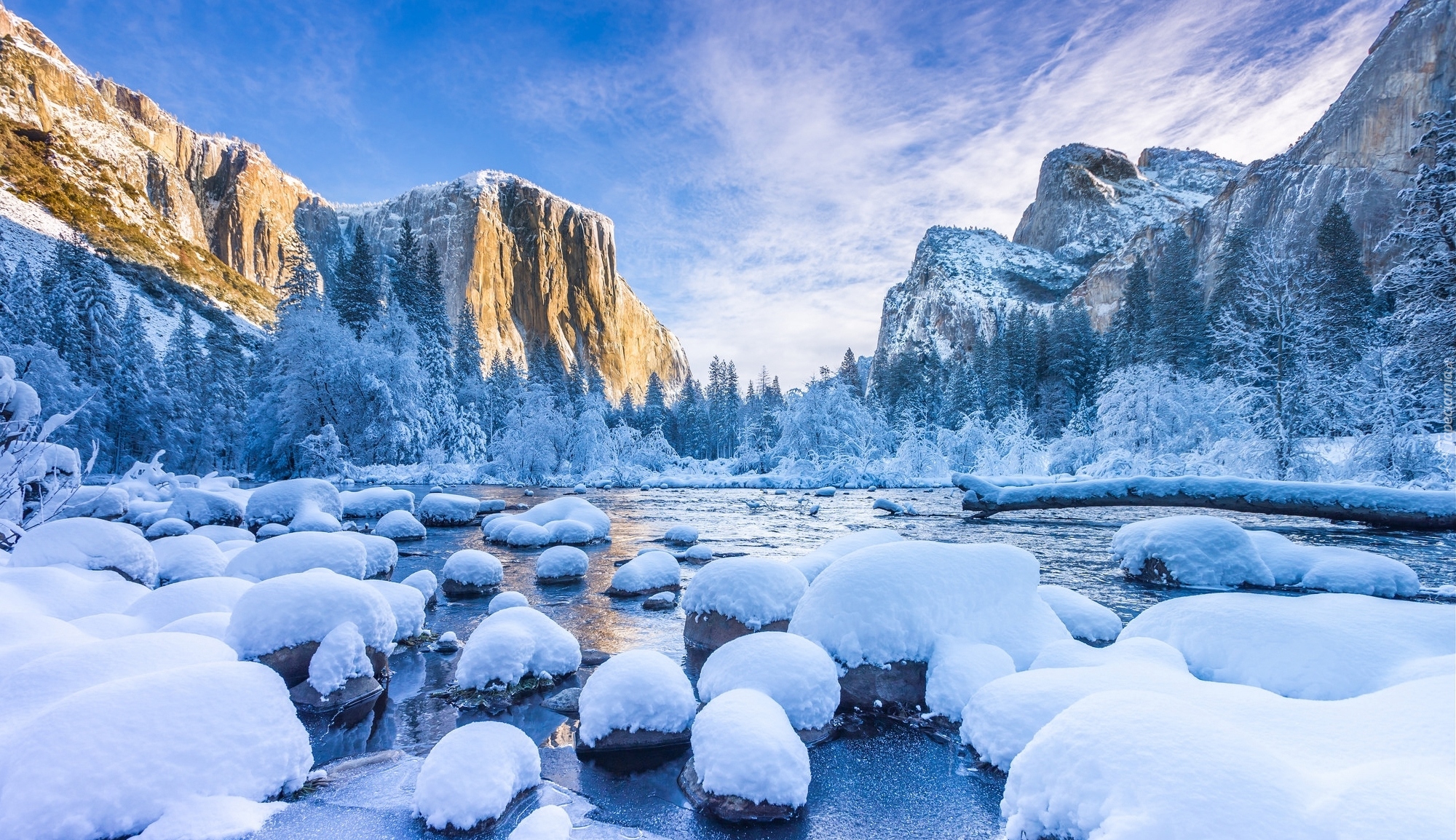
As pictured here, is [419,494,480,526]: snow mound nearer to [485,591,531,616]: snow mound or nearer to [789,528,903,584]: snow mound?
[485,591,531,616]: snow mound

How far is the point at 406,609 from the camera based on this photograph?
21.6ft

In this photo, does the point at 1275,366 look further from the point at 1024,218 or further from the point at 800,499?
the point at 1024,218

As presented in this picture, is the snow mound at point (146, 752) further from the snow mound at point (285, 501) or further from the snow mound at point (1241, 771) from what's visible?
the snow mound at point (285, 501)

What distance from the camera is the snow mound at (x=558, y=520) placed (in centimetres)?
1358

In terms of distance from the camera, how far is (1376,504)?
1240cm

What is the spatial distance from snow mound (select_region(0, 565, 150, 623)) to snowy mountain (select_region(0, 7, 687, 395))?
32576 mm

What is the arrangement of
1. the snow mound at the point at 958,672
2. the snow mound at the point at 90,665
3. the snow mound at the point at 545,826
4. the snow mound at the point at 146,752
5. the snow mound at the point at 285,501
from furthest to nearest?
1. the snow mound at the point at 285,501
2. the snow mound at the point at 958,672
3. the snow mound at the point at 90,665
4. the snow mound at the point at 545,826
5. the snow mound at the point at 146,752

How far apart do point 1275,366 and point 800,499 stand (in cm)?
1739

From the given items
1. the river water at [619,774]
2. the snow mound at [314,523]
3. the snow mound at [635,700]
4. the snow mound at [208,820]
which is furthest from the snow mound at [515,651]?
the snow mound at [314,523]

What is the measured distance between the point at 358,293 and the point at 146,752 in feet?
117

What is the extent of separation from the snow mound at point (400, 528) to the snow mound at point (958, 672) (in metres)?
13.2

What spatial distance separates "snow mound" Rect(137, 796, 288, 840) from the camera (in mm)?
2873

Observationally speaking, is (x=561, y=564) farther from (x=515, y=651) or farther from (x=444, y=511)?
(x=444, y=511)

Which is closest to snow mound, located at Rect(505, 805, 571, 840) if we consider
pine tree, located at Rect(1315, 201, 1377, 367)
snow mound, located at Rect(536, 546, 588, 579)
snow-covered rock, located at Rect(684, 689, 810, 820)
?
snow-covered rock, located at Rect(684, 689, 810, 820)
